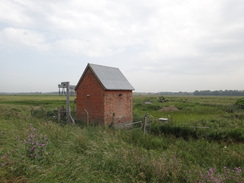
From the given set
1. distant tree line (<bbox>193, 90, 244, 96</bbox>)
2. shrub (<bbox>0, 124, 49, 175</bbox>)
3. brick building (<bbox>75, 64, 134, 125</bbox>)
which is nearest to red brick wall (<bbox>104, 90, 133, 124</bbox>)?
brick building (<bbox>75, 64, 134, 125</bbox>)

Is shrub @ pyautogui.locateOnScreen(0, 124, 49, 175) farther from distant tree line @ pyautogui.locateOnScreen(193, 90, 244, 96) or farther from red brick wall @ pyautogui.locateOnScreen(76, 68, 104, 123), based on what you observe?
distant tree line @ pyautogui.locateOnScreen(193, 90, 244, 96)

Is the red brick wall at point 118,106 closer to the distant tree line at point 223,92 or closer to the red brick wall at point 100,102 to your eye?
the red brick wall at point 100,102

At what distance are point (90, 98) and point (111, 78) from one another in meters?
2.56

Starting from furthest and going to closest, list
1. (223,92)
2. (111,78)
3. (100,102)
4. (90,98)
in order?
(223,92) < (111,78) < (90,98) < (100,102)

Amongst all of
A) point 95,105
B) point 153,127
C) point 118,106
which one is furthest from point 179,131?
point 95,105

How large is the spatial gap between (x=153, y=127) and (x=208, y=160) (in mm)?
5981

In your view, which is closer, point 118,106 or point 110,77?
point 118,106

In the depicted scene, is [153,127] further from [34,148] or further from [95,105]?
[34,148]

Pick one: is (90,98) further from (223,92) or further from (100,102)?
(223,92)

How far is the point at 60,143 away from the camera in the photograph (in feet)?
21.6

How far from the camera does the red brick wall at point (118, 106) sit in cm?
1263

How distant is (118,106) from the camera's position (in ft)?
44.6

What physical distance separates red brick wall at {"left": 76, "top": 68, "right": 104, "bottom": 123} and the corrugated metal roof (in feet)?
1.45

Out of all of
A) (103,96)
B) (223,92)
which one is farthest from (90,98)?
(223,92)
